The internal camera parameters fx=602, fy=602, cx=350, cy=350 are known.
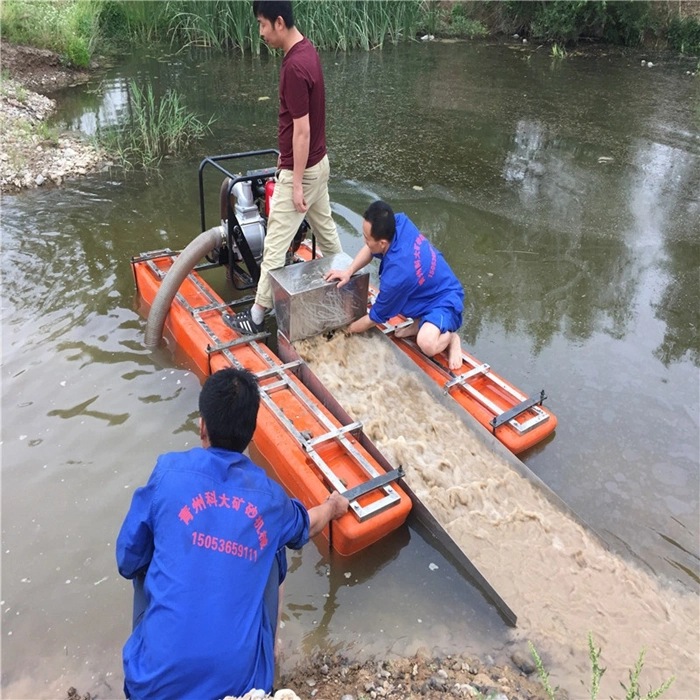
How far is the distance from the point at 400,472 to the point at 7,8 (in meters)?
11.0

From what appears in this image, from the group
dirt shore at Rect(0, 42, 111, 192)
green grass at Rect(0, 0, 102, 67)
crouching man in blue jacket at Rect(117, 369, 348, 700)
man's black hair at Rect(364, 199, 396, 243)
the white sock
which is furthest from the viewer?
green grass at Rect(0, 0, 102, 67)

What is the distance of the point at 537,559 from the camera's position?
2990 mm

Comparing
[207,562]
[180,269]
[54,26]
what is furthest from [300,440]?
[54,26]

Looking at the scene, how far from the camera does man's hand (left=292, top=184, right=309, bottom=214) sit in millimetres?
3920

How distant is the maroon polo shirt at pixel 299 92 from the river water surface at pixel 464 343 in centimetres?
181

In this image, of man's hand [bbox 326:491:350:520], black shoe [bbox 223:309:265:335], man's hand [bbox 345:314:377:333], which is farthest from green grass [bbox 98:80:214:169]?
man's hand [bbox 326:491:350:520]

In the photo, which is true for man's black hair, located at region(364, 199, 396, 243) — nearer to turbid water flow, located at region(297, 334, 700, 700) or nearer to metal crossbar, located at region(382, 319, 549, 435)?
metal crossbar, located at region(382, 319, 549, 435)

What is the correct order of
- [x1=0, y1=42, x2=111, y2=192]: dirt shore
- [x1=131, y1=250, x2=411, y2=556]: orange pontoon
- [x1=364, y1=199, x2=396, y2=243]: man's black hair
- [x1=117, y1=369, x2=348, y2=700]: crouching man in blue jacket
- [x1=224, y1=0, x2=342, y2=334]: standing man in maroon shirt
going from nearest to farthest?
[x1=117, y1=369, x2=348, y2=700]: crouching man in blue jacket, [x1=131, y1=250, x2=411, y2=556]: orange pontoon, [x1=224, y1=0, x2=342, y2=334]: standing man in maroon shirt, [x1=364, y1=199, x2=396, y2=243]: man's black hair, [x1=0, y1=42, x2=111, y2=192]: dirt shore

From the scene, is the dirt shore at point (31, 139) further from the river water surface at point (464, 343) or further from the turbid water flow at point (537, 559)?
the turbid water flow at point (537, 559)

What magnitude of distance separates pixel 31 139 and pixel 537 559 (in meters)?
7.78

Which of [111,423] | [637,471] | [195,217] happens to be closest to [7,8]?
[195,217]

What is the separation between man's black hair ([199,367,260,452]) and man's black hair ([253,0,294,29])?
238cm

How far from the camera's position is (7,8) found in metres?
9.98

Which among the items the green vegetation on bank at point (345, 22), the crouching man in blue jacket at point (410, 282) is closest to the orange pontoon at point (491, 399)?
the crouching man in blue jacket at point (410, 282)
